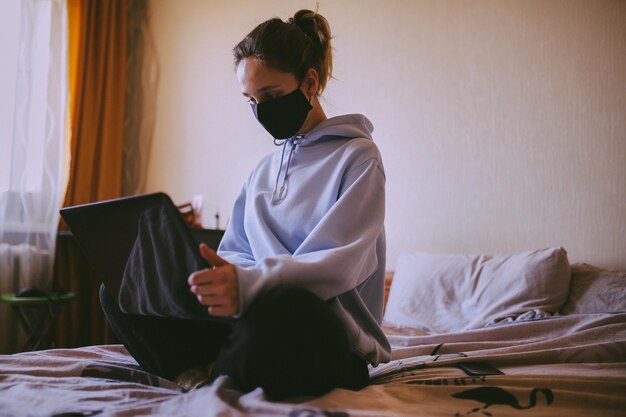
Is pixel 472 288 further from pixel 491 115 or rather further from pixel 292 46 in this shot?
pixel 292 46

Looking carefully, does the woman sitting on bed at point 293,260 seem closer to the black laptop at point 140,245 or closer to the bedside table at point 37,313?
the black laptop at point 140,245

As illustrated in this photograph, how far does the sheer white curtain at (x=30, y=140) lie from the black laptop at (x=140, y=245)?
176 centimetres

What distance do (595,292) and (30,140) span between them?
2.53 meters

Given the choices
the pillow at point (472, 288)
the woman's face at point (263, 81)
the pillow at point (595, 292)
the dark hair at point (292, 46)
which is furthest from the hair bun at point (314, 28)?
the pillow at point (595, 292)

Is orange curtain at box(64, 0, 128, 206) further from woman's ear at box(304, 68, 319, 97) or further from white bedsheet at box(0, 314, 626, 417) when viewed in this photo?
woman's ear at box(304, 68, 319, 97)

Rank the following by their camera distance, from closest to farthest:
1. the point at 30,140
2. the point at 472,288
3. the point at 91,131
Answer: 1. the point at 472,288
2. the point at 30,140
3. the point at 91,131

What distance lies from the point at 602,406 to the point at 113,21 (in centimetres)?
298

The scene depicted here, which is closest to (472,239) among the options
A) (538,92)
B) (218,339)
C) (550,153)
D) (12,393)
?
(550,153)

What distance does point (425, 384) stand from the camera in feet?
3.04

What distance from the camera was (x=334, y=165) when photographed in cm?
109

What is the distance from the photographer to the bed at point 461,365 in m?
0.74

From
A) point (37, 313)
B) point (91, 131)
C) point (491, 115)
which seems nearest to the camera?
point (491, 115)

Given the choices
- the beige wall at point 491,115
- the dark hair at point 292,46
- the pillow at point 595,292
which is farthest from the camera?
the beige wall at point 491,115

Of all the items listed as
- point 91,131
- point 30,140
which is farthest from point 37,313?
point 91,131
